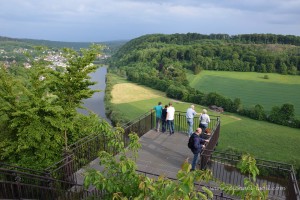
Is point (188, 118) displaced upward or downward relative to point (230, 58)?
upward

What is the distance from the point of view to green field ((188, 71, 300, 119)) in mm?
59075

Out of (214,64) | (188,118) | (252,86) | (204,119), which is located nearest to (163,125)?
(188,118)

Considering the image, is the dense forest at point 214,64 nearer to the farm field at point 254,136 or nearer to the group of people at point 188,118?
the farm field at point 254,136

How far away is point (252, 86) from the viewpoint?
71062 millimetres

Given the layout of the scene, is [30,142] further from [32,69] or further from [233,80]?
[233,80]

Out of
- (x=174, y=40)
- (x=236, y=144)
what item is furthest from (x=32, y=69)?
(x=174, y=40)

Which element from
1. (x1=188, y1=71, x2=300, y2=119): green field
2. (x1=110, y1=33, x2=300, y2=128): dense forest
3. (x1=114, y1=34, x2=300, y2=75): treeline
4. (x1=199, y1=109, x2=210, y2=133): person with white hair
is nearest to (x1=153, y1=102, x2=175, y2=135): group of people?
(x1=199, y1=109, x2=210, y2=133): person with white hair

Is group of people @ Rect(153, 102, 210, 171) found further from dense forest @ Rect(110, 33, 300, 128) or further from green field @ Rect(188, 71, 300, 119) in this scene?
green field @ Rect(188, 71, 300, 119)

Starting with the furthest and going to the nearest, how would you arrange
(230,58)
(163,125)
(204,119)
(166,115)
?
(230,58) → (163,125) → (166,115) → (204,119)

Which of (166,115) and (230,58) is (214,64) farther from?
(166,115)

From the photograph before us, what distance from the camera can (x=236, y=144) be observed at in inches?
1267

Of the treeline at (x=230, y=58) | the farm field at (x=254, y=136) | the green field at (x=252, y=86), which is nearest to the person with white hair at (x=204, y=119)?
the farm field at (x=254, y=136)

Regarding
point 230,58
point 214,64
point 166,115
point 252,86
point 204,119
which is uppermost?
point 204,119

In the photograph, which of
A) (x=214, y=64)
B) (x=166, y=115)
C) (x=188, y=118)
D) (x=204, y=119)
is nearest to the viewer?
(x=204, y=119)
